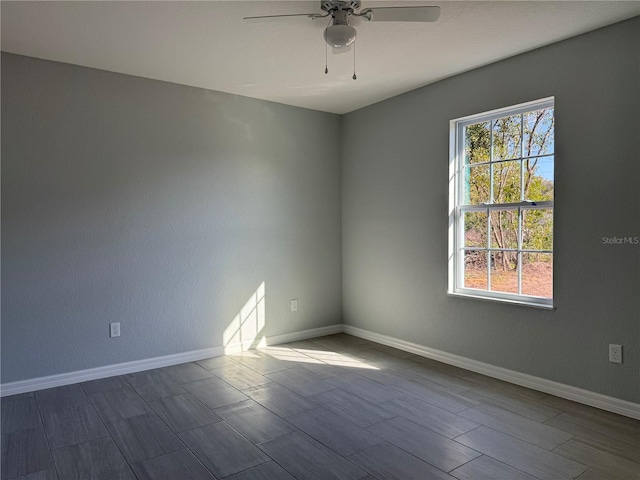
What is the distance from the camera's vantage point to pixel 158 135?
391 cm

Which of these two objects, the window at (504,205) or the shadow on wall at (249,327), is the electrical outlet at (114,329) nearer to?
the shadow on wall at (249,327)

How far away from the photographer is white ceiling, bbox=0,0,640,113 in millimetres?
2609

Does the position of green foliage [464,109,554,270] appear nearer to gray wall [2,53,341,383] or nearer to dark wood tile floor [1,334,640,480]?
dark wood tile floor [1,334,640,480]

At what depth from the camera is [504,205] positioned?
357cm

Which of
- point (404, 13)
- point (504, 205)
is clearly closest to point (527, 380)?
point (504, 205)

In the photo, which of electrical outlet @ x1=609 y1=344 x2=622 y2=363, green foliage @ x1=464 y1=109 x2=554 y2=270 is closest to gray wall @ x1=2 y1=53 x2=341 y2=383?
green foliage @ x1=464 y1=109 x2=554 y2=270

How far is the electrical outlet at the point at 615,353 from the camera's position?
113 inches

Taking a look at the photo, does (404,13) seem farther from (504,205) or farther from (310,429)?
(310,429)

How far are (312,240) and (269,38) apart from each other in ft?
7.82

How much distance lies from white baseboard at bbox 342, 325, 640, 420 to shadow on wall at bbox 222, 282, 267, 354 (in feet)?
Result: 4.04

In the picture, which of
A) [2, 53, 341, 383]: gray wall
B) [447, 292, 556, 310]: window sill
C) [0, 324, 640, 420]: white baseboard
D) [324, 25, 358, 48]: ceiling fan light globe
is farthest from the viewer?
[2, 53, 341, 383]: gray wall

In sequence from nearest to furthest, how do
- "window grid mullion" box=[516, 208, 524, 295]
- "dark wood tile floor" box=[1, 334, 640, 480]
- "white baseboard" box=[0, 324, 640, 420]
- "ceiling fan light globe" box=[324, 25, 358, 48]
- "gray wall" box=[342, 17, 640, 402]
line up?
"dark wood tile floor" box=[1, 334, 640, 480], "ceiling fan light globe" box=[324, 25, 358, 48], "gray wall" box=[342, 17, 640, 402], "white baseboard" box=[0, 324, 640, 420], "window grid mullion" box=[516, 208, 524, 295]

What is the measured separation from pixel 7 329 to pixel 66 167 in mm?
1285

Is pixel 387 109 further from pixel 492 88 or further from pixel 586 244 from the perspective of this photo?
pixel 586 244
